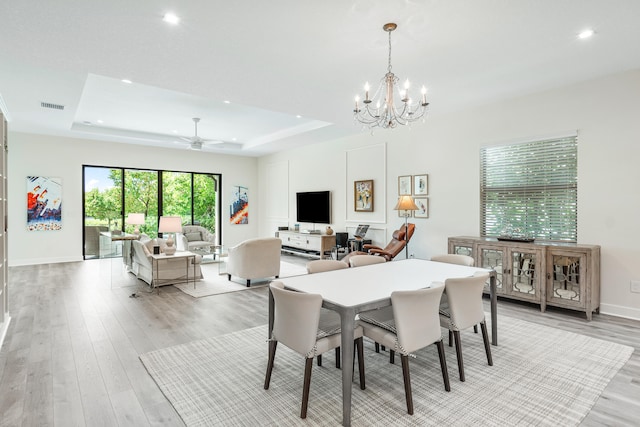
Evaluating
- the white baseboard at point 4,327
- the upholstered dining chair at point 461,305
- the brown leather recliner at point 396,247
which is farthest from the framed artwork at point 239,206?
the upholstered dining chair at point 461,305

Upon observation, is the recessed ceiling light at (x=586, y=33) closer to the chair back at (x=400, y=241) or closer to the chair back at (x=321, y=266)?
the chair back at (x=321, y=266)

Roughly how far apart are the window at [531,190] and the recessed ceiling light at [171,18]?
442cm

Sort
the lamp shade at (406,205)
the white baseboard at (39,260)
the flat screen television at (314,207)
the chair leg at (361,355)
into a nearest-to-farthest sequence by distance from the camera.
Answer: the chair leg at (361,355), the lamp shade at (406,205), the white baseboard at (39,260), the flat screen television at (314,207)

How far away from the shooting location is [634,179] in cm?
395

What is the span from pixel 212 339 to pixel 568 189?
15.2ft

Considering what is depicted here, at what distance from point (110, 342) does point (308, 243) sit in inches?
209

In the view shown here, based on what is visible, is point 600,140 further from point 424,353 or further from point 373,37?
point 424,353

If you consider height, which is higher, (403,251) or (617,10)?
(617,10)

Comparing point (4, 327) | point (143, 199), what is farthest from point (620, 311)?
Answer: point (143, 199)

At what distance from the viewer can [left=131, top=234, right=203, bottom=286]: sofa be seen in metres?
5.49

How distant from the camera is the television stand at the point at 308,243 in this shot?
7875mm

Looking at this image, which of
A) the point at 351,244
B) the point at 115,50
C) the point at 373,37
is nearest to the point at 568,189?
the point at 373,37

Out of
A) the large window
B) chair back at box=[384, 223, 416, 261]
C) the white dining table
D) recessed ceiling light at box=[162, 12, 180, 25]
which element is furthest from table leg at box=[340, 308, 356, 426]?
the large window

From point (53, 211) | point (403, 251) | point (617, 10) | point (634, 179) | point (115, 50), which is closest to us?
point (617, 10)
